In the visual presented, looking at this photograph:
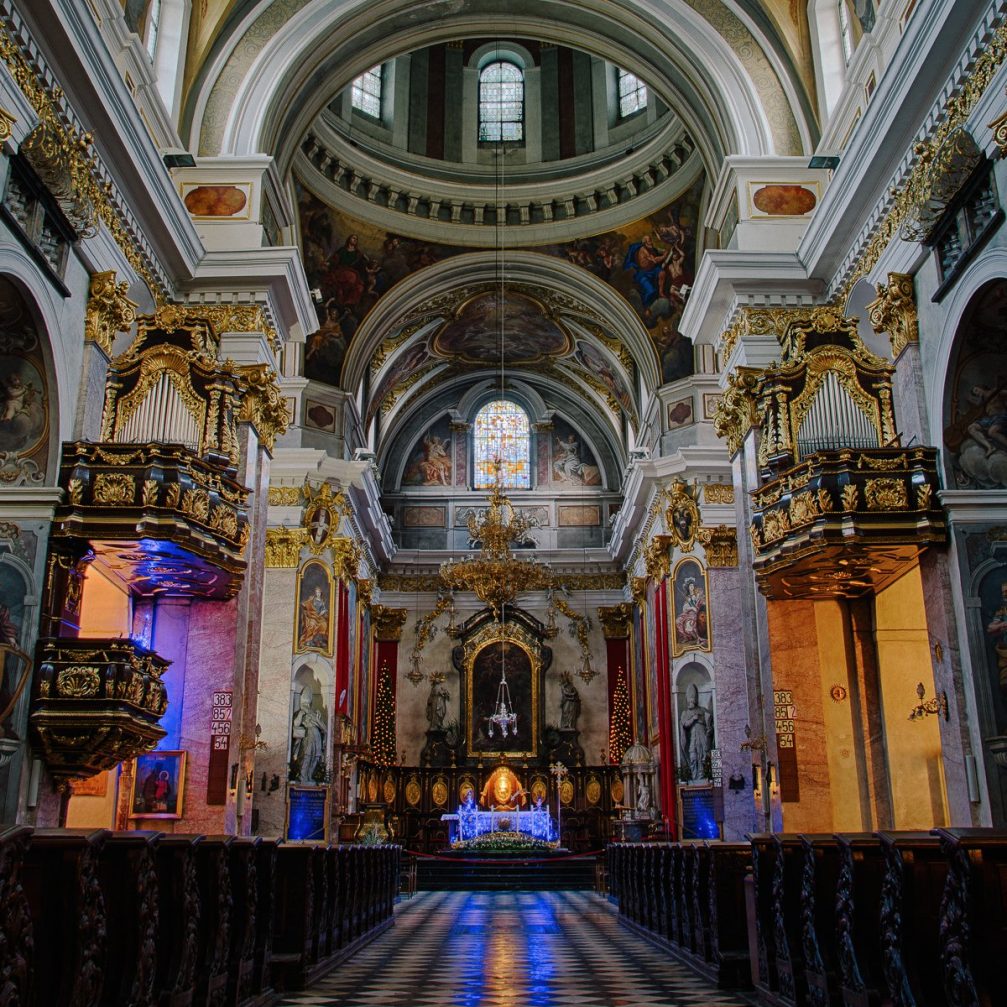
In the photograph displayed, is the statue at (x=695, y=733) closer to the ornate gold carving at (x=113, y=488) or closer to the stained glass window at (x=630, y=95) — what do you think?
the stained glass window at (x=630, y=95)

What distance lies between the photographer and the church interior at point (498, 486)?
6352 mm

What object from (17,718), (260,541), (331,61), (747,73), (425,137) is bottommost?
(17,718)

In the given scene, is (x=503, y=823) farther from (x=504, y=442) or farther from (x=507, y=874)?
(x=504, y=442)

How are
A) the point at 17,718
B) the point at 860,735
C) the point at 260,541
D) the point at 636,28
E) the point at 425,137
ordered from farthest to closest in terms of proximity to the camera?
the point at 425,137, the point at 636,28, the point at 260,541, the point at 860,735, the point at 17,718

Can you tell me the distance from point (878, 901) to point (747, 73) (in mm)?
10788

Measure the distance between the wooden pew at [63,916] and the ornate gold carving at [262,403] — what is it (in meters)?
7.29

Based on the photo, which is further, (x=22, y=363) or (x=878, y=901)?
(x=22, y=363)

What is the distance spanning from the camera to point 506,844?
67.3 ft

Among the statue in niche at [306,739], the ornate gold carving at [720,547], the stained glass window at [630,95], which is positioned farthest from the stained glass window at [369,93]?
the statue in niche at [306,739]

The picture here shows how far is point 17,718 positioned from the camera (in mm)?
8219

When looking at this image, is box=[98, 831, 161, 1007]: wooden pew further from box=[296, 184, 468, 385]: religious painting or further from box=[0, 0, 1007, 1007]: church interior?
box=[296, 184, 468, 385]: religious painting

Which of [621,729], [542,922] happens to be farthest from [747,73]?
[621,729]

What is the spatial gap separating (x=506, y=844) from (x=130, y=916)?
54.4 ft

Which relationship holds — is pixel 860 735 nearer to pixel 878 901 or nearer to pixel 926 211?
pixel 926 211
